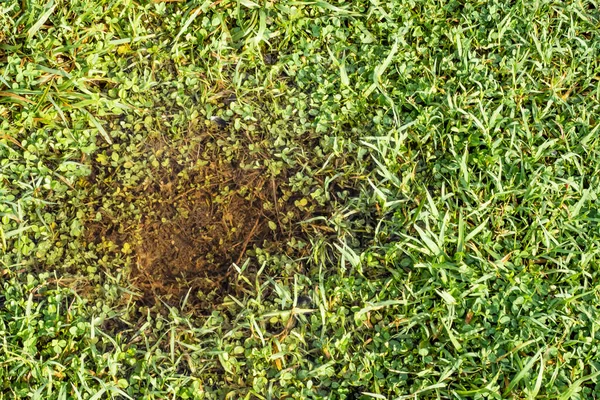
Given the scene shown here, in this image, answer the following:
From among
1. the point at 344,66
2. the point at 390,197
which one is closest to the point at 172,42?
the point at 344,66

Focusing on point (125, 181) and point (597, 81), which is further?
point (597, 81)

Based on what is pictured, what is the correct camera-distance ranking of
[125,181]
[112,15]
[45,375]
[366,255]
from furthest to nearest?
1. [112,15]
2. [125,181]
3. [366,255]
4. [45,375]

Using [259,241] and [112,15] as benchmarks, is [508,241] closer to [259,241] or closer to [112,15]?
[259,241]

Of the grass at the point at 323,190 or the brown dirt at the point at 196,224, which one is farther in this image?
the brown dirt at the point at 196,224

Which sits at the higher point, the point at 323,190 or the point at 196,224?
the point at 323,190

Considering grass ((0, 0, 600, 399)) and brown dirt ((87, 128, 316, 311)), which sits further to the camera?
brown dirt ((87, 128, 316, 311))
